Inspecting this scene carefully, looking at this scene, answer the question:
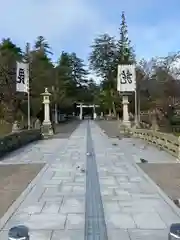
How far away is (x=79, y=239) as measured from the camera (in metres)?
4.70

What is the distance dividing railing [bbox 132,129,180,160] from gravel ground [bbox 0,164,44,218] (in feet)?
17.0

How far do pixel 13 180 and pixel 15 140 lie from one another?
914cm

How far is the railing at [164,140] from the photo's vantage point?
14137 mm

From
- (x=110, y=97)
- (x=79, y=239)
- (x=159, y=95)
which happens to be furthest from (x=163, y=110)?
(x=79, y=239)

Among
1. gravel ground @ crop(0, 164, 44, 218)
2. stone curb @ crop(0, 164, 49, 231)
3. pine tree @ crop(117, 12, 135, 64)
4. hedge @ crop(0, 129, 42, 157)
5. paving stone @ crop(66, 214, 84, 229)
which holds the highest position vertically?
pine tree @ crop(117, 12, 135, 64)

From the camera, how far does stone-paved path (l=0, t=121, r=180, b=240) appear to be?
5.02 meters

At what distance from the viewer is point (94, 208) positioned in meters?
6.36

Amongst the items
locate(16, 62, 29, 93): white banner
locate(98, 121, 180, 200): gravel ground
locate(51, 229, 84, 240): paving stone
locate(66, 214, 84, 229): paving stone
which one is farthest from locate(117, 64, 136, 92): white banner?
locate(51, 229, 84, 240): paving stone

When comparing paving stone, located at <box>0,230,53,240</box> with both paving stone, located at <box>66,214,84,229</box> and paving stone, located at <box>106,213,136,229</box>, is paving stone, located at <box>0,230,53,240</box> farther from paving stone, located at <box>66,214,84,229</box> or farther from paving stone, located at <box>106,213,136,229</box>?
paving stone, located at <box>106,213,136,229</box>

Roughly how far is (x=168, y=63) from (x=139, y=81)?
366 cm

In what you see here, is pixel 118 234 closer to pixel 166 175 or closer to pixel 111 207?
pixel 111 207

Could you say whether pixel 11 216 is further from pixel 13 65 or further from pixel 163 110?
pixel 163 110

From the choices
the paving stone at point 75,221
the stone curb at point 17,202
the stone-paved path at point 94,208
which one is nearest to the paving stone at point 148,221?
the stone-paved path at point 94,208

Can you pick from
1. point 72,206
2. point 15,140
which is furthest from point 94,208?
point 15,140
